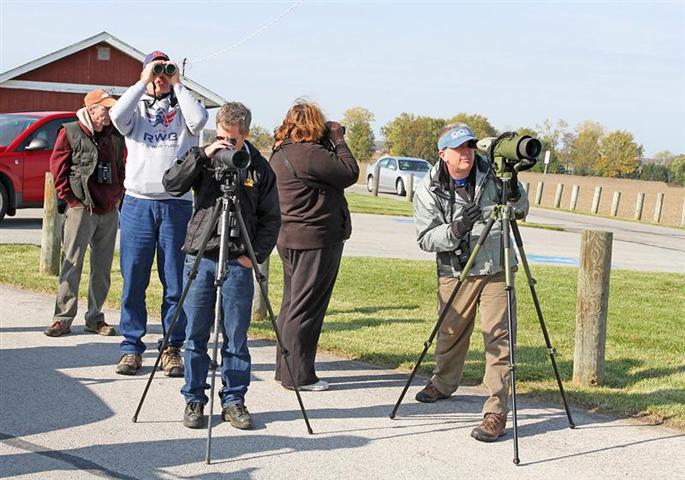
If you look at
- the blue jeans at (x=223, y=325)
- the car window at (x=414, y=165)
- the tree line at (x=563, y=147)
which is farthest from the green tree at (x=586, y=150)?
the blue jeans at (x=223, y=325)

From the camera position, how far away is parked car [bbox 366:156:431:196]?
38.5 m

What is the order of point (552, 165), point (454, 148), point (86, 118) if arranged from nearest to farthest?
point (454, 148) < point (86, 118) < point (552, 165)

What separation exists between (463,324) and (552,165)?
77.5 m

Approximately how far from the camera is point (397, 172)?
128 feet

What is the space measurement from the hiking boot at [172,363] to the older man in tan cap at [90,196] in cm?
139

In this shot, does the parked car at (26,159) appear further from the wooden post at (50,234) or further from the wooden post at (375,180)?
the wooden post at (375,180)

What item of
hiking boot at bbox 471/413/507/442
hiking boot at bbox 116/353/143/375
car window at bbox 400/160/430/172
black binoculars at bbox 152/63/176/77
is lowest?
hiking boot at bbox 116/353/143/375

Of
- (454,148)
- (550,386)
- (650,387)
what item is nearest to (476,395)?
(550,386)

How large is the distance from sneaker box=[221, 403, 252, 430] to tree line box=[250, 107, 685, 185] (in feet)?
196

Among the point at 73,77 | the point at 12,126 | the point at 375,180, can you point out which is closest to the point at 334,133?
the point at 12,126

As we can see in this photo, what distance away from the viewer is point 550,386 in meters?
7.43

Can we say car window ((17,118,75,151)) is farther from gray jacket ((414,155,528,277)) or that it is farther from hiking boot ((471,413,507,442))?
hiking boot ((471,413,507,442))

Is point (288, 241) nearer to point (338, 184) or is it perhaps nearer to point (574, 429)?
point (338, 184)

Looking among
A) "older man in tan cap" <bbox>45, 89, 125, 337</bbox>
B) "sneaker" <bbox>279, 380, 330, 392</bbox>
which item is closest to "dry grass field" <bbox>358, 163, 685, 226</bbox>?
"older man in tan cap" <bbox>45, 89, 125, 337</bbox>
